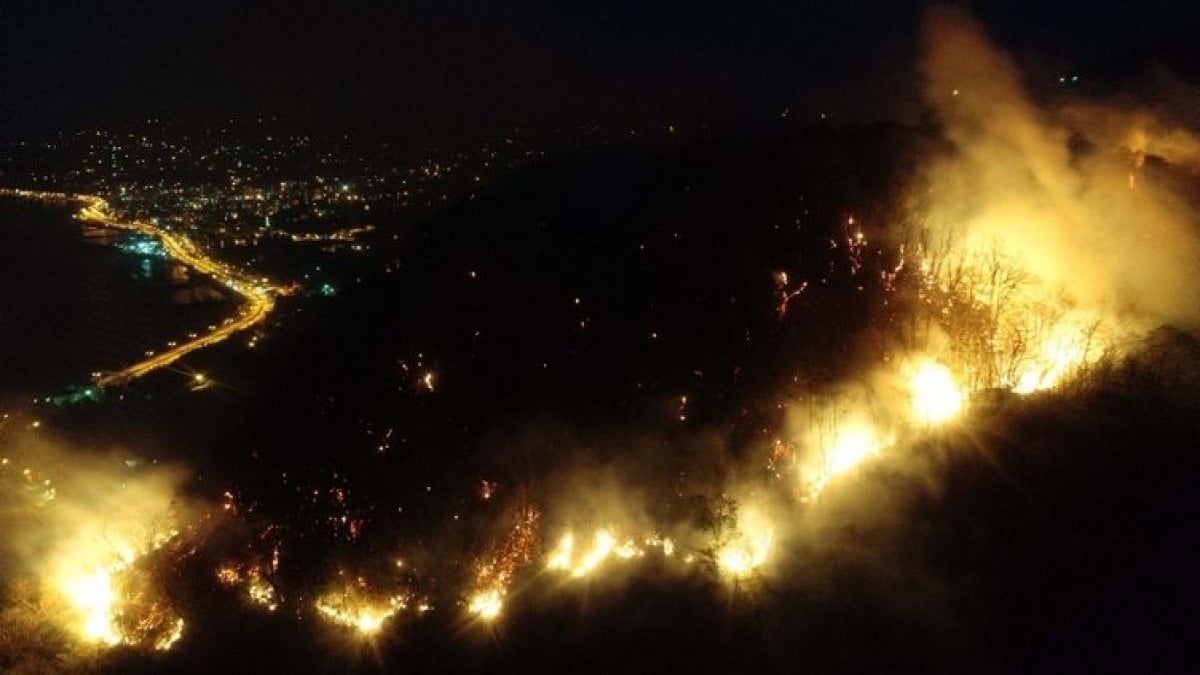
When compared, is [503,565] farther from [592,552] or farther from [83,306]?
Result: [83,306]

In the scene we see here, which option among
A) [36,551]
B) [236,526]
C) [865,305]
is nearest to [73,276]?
[36,551]

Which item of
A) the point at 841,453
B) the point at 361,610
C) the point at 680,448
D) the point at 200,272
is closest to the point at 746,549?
the point at 680,448

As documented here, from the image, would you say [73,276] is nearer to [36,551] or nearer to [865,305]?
[36,551]

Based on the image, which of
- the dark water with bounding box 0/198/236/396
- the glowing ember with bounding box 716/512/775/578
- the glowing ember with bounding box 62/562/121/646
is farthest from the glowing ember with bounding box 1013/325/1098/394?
the dark water with bounding box 0/198/236/396

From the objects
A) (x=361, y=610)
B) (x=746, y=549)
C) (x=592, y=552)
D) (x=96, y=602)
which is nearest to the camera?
(x=746, y=549)

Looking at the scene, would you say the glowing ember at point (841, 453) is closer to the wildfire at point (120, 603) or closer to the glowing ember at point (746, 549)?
the glowing ember at point (746, 549)

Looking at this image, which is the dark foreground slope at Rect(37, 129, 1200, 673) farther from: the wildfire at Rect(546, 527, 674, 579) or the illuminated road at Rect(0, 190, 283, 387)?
the illuminated road at Rect(0, 190, 283, 387)

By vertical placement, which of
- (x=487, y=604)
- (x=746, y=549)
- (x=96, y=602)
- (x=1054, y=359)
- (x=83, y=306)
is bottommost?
(x=83, y=306)
